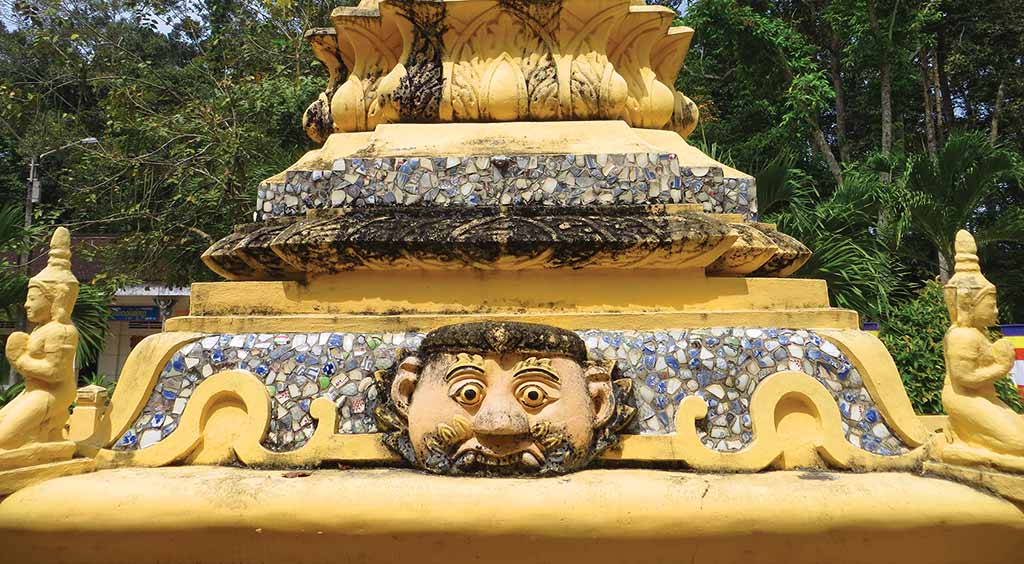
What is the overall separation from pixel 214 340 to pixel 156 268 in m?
11.0

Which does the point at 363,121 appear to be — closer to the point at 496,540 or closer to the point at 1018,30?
the point at 496,540

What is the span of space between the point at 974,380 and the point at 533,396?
5.78 ft

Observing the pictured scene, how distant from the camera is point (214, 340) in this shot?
3.72m

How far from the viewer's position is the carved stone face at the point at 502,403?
9.78 ft

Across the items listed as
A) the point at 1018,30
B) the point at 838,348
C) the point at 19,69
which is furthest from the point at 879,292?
the point at 19,69

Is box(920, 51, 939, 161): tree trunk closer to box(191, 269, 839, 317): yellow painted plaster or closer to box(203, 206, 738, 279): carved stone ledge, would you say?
box(191, 269, 839, 317): yellow painted plaster

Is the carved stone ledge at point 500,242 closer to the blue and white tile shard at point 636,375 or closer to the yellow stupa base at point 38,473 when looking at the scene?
the blue and white tile shard at point 636,375

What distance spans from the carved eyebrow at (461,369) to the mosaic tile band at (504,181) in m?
1.20

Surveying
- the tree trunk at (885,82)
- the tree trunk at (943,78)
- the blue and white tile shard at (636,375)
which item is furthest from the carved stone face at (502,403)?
the tree trunk at (943,78)

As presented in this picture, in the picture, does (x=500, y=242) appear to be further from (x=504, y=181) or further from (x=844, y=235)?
(x=844, y=235)

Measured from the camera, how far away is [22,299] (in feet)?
26.2

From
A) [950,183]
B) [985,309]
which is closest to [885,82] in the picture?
[950,183]

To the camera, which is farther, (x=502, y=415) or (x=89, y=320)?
(x=89, y=320)

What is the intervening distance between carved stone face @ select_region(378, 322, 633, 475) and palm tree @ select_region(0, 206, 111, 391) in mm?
6489
